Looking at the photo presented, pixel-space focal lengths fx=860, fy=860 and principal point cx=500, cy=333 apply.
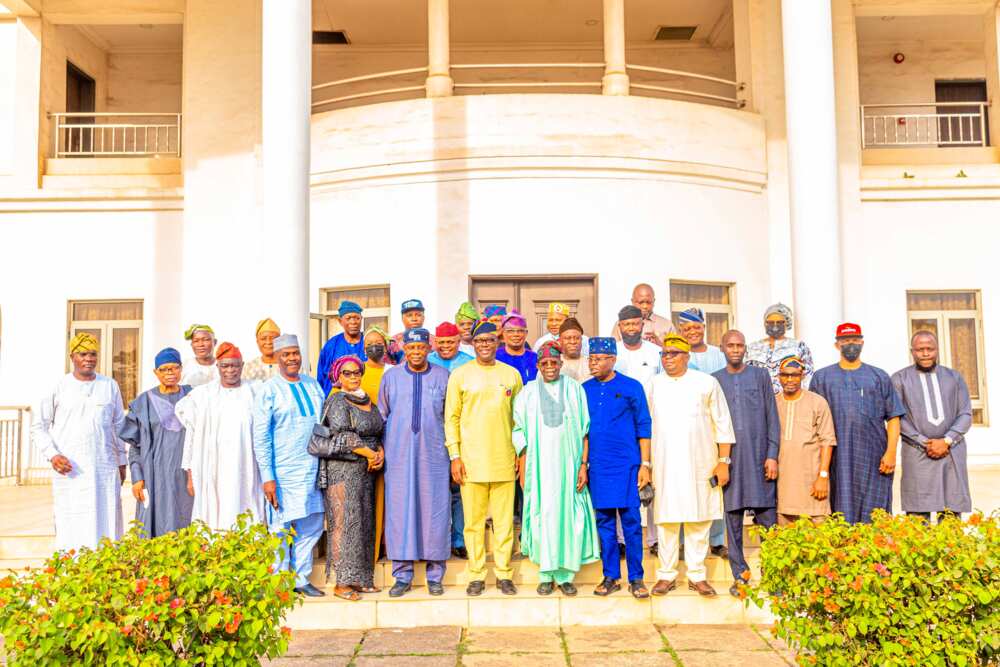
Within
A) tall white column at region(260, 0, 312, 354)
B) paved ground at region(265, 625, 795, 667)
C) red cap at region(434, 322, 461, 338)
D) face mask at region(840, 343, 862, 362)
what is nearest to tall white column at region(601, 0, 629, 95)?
tall white column at region(260, 0, 312, 354)

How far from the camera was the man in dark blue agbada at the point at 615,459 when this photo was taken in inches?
211

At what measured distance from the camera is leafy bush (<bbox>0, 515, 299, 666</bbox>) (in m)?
2.90

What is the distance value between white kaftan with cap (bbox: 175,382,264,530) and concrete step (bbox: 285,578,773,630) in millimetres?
771

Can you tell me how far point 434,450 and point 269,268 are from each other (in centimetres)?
301

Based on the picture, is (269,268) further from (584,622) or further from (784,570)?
(784,570)

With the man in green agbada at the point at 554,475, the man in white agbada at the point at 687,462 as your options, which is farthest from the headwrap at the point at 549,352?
the man in white agbada at the point at 687,462

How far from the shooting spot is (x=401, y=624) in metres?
A: 5.29

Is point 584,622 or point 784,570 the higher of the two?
point 784,570

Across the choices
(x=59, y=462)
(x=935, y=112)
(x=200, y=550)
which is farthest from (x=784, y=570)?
(x=935, y=112)

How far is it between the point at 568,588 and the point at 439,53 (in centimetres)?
693

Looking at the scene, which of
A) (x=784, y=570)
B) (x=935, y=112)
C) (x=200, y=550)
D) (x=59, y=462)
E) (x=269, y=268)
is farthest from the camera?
(x=935, y=112)

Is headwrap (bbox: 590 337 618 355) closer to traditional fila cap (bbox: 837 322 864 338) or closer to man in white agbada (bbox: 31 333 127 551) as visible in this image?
traditional fila cap (bbox: 837 322 864 338)

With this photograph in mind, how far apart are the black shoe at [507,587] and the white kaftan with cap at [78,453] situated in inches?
108

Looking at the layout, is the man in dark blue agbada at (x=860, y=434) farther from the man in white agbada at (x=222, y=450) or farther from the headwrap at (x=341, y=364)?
the man in white agbada at (x=222, y=450)
